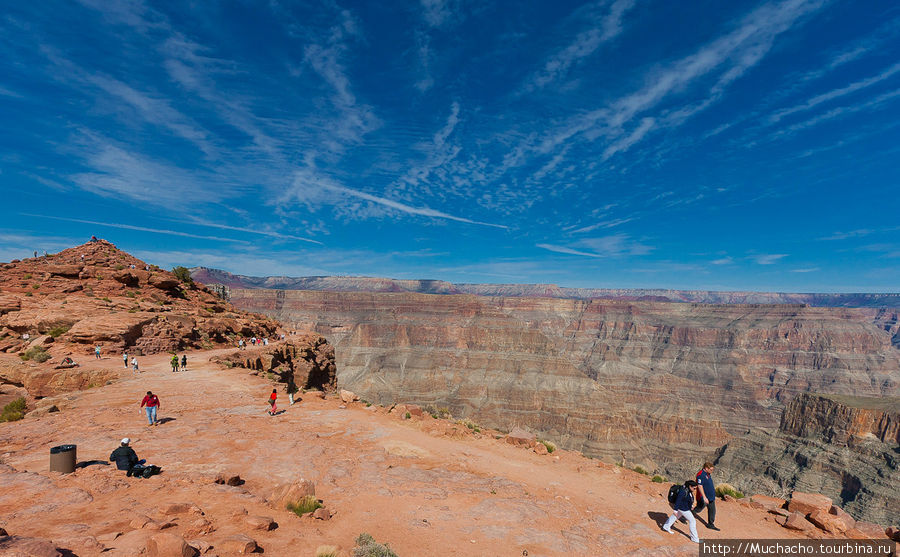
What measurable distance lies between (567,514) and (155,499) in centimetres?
1077

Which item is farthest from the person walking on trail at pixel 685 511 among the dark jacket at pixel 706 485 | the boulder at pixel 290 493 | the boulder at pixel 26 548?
the boulder at pixel 26 548

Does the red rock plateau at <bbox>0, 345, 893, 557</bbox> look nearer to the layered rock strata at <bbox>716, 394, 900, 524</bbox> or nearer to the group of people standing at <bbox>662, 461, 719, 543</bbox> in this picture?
the group of people standing at <bbox>662, 461, 719, 543</bbox>

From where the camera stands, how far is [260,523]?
8.30 meters

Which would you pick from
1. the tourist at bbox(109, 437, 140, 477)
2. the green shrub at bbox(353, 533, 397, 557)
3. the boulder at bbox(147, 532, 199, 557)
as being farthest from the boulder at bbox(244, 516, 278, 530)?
the tourist at bbox(109, 437, 140, 477)

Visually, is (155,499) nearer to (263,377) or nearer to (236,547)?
(236,547)

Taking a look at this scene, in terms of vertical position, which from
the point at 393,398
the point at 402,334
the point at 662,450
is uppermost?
the point at 402,334

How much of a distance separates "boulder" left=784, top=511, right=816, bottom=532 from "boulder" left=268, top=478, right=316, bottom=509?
1379 centimetres

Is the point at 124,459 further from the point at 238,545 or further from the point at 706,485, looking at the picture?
the point at 706,485

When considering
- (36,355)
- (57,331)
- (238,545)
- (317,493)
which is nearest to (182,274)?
(57,331)

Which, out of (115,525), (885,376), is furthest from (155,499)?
(885,376)

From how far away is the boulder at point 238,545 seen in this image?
23.3 feet

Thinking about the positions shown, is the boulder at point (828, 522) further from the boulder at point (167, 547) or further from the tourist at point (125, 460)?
the tourist at point (125, 460)

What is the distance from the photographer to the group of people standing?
10.4 meters

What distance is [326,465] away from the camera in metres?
13.3
